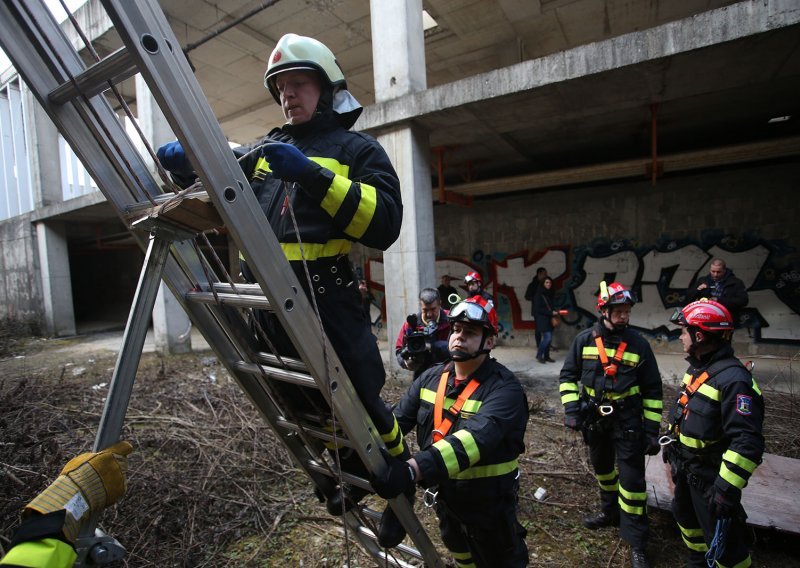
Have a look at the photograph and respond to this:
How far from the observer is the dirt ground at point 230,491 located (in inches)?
115

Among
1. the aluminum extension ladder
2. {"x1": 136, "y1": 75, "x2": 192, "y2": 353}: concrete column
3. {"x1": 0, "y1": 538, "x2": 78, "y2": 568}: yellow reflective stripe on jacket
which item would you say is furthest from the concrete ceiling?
{"x1": 0, "y1": 538, "x2": 78, "y2": 568}: yellow reflective stripe on jacket

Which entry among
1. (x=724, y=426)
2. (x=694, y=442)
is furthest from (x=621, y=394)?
(x=724, y=426)

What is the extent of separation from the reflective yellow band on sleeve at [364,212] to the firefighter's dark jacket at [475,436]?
0.94 meters

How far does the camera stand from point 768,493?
3.05 meters

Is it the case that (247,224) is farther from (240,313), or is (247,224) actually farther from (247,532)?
(247,532)

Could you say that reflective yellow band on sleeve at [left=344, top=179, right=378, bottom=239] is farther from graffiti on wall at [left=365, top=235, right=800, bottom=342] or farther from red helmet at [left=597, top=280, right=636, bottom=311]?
graffiti on wall at [left=365, top=235, right=800, bottom=342]

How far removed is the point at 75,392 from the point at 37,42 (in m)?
6.42

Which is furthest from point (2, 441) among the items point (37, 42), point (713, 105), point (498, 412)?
point (713, 105)

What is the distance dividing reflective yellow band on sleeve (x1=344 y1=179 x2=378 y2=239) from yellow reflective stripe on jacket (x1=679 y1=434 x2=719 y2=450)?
2.64 meters

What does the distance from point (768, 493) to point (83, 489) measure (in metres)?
4.32

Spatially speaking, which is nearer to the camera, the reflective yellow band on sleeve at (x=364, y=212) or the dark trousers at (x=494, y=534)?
the reflective yellow band on sleeve at (x=364, y=212)

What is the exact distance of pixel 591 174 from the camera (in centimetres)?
695

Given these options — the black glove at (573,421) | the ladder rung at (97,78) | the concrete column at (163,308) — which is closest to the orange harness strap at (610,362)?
the black glove at (573,421)

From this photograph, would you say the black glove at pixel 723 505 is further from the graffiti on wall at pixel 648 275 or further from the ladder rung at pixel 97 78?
the graffiti on wall at pixel 648 275
